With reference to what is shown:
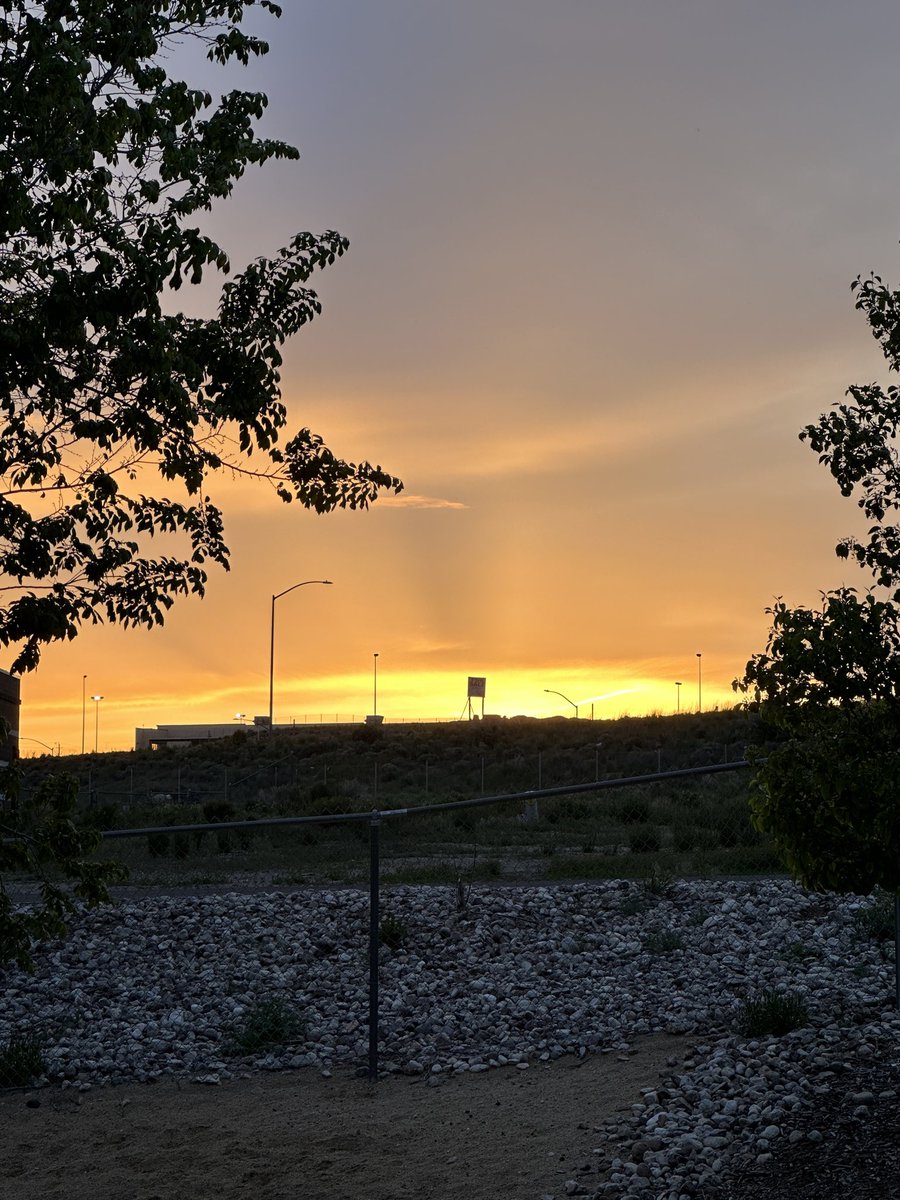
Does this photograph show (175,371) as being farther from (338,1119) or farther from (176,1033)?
(176,1033)

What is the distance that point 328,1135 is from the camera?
9602mm

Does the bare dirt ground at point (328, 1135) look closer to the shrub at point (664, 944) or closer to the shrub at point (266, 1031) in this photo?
the shrub at point (266, 1031)

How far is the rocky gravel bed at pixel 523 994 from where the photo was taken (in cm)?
863

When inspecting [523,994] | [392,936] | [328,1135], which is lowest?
[328,1135]

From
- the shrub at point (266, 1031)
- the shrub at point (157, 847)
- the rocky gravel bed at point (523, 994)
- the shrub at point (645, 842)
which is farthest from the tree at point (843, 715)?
the shrub at point (157, 847)

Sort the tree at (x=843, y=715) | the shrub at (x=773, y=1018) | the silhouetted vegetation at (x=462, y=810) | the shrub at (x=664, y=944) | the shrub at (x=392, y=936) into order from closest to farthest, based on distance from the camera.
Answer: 1. the tree at (x=843, y=715)
2. the shrub at (x=773, y=1018)
3. the shrub at (x=664, y=944)
4. the shrub at (x=392, y=936)
5. the silhouetted vegetation at (x=462, y=810)

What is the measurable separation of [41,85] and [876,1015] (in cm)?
923

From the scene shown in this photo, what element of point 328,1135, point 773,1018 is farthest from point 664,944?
point 328,1135

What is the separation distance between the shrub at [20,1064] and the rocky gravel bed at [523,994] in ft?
0.56

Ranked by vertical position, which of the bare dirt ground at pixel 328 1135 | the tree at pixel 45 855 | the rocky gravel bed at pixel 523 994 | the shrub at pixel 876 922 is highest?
the tree at pixel 45 855

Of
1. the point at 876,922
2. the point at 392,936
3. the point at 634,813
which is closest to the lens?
the point at 876,922

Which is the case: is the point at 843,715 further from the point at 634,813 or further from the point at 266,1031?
the point at 634,813

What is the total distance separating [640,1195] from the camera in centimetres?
752

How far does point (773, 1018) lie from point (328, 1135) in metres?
3.64
